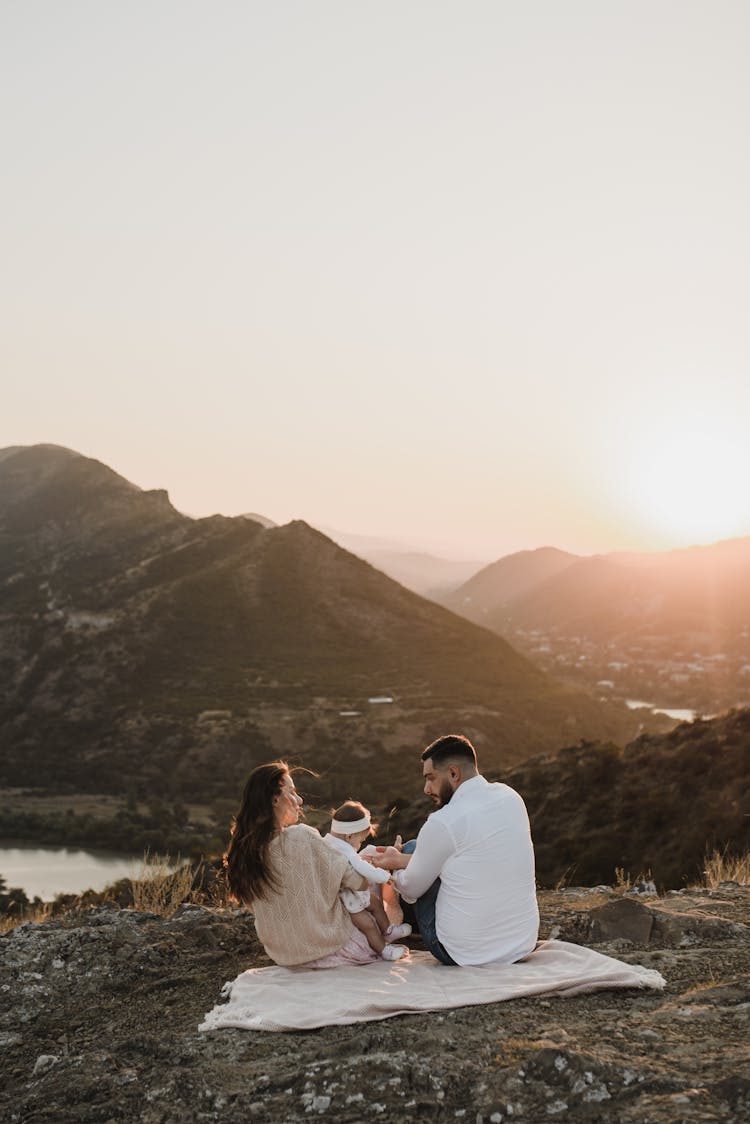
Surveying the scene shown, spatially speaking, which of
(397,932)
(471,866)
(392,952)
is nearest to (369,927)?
(392,952)

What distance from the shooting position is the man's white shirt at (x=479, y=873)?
195 inches

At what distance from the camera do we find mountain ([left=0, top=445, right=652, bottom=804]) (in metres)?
60.5

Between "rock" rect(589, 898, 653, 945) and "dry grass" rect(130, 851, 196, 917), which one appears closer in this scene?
"rock" rect(589, 898, 653, 945)

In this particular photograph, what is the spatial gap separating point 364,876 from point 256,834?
67cm

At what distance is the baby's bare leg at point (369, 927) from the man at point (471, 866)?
0.26 m

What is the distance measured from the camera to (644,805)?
1941cm

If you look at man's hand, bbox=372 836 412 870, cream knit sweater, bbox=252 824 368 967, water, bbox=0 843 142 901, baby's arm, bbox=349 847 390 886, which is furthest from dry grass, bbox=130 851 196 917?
water, bbox=0 843 142 901

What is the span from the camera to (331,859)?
5.13 m

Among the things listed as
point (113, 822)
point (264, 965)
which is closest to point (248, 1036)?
point (264, 965)

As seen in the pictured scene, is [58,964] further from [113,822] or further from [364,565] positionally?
[364,565]

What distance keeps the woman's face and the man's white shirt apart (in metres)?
0.70

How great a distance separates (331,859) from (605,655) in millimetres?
135111

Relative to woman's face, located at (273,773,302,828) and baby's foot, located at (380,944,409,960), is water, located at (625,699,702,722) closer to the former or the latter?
baby's foot, located at (380,944,409,960)

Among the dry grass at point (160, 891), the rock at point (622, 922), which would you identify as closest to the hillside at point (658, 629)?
the dry grass at point (160, 891)
